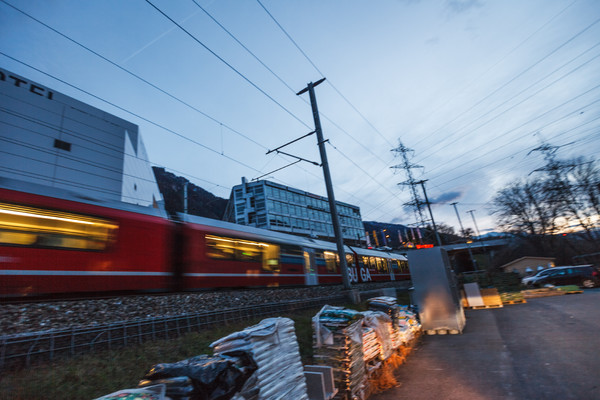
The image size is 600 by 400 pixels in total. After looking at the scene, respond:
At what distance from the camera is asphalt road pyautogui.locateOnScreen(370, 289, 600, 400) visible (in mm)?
3887

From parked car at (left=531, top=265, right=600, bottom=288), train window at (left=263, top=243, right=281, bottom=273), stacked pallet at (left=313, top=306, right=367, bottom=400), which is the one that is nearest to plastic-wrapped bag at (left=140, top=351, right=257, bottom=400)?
stacked pallet at (left=313, top=306, right=367, bottom=400)

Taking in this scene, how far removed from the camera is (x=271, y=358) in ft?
10.1

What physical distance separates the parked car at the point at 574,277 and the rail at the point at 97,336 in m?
21.6

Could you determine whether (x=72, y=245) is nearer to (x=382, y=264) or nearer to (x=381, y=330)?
(x=381, y=330)

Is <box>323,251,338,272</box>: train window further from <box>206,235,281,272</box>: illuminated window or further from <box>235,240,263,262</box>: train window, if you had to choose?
<box>235,240,263,262</box>: train window

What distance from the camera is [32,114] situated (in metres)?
19.1

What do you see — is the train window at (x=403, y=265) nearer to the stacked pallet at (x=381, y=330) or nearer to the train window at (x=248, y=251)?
the train window at (x=248, y=251)

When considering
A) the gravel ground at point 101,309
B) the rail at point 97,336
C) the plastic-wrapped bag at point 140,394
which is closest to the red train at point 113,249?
the gravel ground at point 101,309

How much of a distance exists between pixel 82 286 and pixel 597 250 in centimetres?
4628

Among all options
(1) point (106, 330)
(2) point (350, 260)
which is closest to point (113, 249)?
(1) point (106, 330)

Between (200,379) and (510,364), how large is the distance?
5772 mm

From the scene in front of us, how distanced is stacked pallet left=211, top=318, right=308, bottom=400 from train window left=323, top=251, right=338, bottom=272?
12.1 m

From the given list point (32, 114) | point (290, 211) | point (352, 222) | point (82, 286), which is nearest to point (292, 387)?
point (82, 286)

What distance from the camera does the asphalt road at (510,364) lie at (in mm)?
3887
